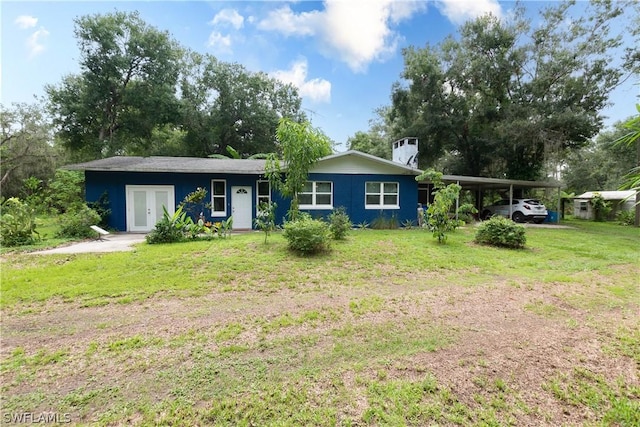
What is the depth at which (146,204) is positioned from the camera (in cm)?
1259

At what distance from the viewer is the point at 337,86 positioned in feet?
63.9

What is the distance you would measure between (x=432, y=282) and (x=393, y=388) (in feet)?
12.2

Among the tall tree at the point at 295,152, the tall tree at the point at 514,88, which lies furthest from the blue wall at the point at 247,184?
the tall tree at the point at 514,88

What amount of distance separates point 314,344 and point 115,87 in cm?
2651

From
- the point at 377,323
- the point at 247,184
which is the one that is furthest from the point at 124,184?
the point at 377,323

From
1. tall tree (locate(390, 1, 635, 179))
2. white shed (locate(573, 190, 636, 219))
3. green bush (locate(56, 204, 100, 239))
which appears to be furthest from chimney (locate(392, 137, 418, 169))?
white shed (locate(573, 190, 636, 219))

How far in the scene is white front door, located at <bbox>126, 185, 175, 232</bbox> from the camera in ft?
40.8

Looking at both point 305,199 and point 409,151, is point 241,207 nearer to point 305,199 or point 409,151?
point 305,199

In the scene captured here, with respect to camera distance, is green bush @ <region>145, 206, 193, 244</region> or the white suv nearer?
green bush @ <region>145, 206, 193, 244</region>

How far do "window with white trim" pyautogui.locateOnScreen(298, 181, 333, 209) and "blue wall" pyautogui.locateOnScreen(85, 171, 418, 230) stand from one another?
20cm

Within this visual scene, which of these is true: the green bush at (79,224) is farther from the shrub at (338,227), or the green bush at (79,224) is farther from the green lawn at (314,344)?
the shrub at (338,227)

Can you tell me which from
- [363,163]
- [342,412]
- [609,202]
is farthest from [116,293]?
[609,202]

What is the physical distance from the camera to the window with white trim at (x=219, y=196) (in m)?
13.2

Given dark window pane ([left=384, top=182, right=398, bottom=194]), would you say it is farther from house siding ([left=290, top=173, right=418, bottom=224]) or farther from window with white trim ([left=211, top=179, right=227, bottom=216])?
window with white trim ([left=211, top=179, right=227, bottom=216])
